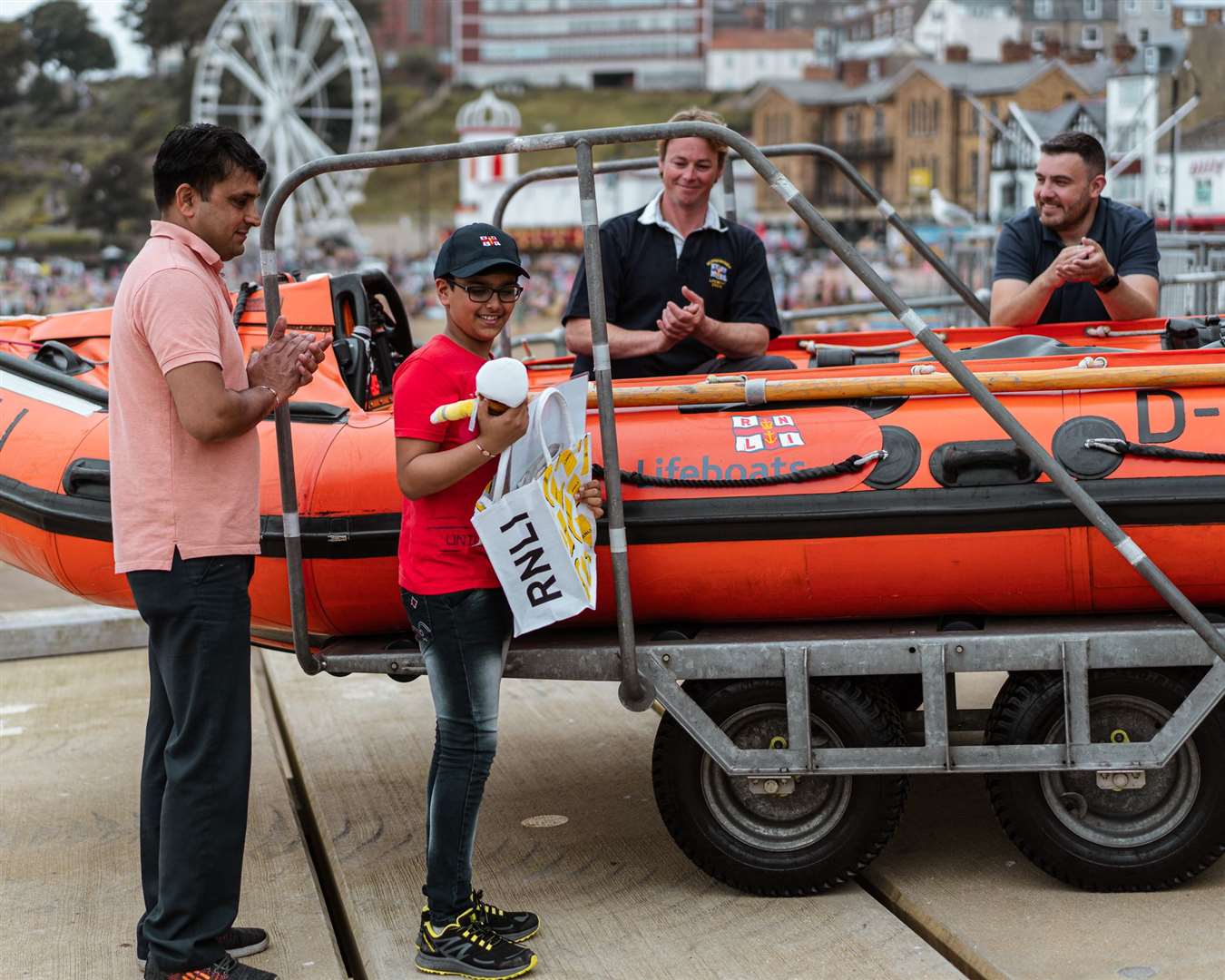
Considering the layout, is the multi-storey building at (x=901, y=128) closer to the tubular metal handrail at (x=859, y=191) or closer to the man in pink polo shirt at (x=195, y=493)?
the tubular metal handrail at (x=859, y=191)

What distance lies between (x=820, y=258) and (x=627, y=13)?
271ft

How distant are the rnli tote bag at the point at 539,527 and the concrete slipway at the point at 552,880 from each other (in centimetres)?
88

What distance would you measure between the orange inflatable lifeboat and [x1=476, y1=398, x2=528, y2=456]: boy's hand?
70 cm

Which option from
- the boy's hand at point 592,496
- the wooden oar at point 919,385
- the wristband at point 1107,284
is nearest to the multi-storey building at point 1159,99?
the wristband at point 1107,284

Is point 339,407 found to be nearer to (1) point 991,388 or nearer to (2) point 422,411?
(2) point 422,411

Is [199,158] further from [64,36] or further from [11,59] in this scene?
[64,36]

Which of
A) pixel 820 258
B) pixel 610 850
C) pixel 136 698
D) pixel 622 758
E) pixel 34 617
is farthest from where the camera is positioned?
pixel 820 258

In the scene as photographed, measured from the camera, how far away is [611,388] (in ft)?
12.5

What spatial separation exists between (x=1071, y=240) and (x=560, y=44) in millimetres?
139129

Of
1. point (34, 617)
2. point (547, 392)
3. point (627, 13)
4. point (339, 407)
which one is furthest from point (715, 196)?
point (627, 13)

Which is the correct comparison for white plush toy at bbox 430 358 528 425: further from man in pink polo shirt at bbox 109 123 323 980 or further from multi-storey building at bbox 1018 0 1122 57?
multi-storey building at bbox 1018 0 1122 57

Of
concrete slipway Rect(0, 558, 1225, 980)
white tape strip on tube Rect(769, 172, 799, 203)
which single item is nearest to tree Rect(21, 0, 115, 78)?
concrete slipway Rect(0, 558, 1225, 980)

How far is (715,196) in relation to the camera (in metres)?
5.84

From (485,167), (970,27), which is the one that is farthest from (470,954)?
(970,27)
